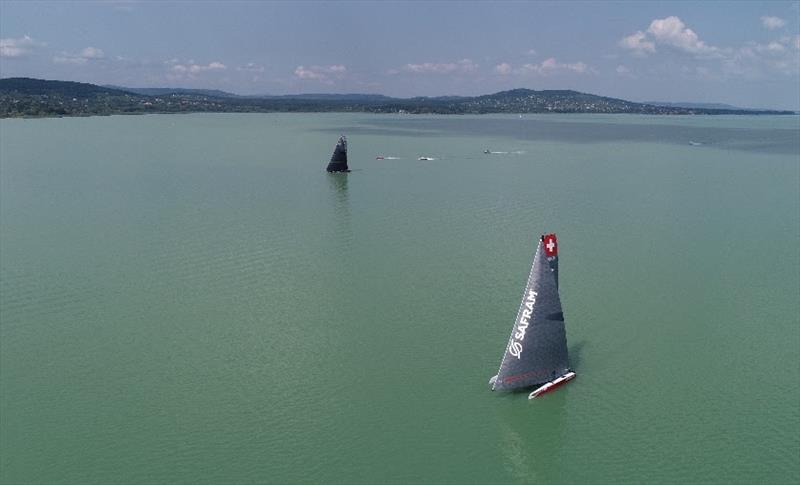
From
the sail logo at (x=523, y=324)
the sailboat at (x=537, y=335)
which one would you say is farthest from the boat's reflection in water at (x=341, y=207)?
the sail logo at (x=523, y=324)

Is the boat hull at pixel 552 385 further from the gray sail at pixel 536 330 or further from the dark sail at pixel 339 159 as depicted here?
the dark sail at pixel 339 159

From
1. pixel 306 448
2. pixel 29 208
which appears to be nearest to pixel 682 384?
pixel 306 448

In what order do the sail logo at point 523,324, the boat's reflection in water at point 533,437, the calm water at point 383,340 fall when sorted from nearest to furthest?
the boat's reflection in water at point 533,437
the calm water at point 383,340
the sail logo at point 523,324

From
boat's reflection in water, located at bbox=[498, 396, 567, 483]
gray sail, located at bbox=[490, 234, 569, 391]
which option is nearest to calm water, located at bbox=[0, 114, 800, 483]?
boat's reflection in water, located at bbox=[498, 396, 567, 483]

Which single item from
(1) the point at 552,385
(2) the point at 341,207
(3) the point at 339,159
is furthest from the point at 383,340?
(3) the point at 339,159

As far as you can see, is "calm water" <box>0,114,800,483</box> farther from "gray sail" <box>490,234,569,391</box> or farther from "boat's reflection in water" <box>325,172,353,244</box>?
"gray sail" <box>490,234,569,391</box>

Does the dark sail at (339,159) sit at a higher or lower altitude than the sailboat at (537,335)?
higher

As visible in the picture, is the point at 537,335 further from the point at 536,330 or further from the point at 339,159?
the point at 339,159
